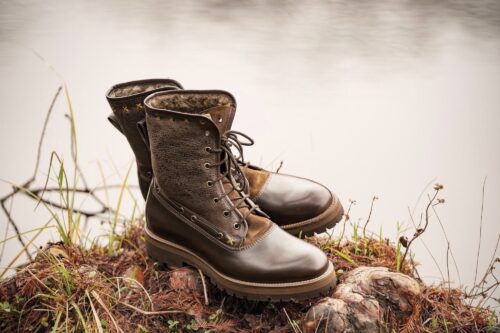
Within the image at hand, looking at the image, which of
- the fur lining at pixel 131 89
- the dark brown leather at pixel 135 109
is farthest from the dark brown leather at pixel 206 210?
the fur lining at pixel 131 89

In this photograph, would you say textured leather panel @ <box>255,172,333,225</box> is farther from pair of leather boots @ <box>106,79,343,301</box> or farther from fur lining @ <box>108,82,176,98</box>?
fur lining @ <box>108,82,176,98</box>

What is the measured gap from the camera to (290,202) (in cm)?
262

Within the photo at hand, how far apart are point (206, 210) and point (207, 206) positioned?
2 cm

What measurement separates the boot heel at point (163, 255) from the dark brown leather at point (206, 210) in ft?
0.37

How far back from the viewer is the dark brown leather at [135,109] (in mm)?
2375

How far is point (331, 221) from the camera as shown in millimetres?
2639

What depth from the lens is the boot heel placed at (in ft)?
7.87

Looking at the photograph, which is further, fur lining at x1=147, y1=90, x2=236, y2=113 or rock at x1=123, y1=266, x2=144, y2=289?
rock at x1=123, y1=266, x2=144, y2=289

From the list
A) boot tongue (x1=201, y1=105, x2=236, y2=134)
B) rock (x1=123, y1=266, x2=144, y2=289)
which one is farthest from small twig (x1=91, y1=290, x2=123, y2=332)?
boot tongue (x1=201, y1=105, x2=236, y2=134)

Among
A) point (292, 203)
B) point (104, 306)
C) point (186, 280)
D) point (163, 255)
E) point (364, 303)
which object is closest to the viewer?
point (364, 303)

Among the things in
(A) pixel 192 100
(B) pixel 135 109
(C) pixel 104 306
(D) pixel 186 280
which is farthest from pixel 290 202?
(C) pixel 104 306

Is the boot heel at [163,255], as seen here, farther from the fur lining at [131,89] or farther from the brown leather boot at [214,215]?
the fur lining at [131,89]

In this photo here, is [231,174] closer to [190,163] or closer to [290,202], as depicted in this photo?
[190,163]

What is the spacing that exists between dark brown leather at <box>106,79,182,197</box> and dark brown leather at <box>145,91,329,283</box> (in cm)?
23
